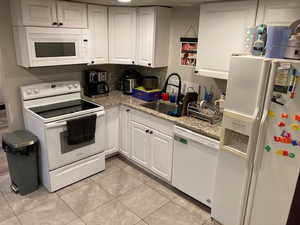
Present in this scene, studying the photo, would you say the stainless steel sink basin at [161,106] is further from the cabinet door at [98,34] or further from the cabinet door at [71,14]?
the cabinet door at [71,14]

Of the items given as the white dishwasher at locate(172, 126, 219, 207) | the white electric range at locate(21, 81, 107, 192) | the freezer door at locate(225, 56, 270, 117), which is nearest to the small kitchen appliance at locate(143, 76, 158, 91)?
the white electric range at locate(21, 81, 107, 192)

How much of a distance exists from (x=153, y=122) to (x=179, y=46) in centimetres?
111

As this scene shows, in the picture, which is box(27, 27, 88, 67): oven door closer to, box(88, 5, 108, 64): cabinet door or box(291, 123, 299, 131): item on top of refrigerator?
box(88, 5, 108, 64): cabinet door

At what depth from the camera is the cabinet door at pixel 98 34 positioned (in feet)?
10.1

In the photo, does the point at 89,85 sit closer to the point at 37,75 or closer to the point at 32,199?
the point at 37,75

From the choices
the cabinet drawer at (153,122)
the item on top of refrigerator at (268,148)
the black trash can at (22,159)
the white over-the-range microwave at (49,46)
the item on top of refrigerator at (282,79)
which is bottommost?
the black trash can at (22,159)

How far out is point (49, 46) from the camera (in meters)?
2.74

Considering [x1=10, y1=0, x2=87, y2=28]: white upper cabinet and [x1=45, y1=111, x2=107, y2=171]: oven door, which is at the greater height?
[x1=10, y1=0, x2=87, y2=28]: white upper cabinet

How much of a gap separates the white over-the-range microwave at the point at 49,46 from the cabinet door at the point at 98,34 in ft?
0.47

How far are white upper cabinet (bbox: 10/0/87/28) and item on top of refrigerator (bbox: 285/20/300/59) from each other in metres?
2.30

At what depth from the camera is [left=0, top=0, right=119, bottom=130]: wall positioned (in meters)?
2.67

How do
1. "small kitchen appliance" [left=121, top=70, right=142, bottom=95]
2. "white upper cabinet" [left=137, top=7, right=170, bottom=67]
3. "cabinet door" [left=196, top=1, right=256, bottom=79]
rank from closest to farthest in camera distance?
"cabinet door" [left=196, top=1, right=256, bottom=79], "white upper cabinet" [left=137, top=7, right=170, bottom=67], "small kitchen appliance" [left=121, top=70, right=142, bottom=95]

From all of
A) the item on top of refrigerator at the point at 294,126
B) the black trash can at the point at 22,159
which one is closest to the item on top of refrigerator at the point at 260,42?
the item on top of refrigerator at the point at 294,126

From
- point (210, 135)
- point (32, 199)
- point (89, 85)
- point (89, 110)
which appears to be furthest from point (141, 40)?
point (32, 199)
